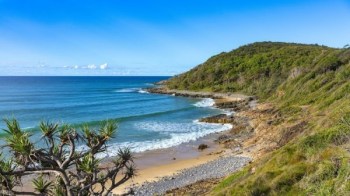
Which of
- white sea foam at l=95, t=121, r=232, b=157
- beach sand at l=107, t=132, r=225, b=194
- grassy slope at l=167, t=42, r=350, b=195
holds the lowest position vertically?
beach sand at l=107, t=132, r=225, b=194

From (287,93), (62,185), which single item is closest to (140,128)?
(287,93)

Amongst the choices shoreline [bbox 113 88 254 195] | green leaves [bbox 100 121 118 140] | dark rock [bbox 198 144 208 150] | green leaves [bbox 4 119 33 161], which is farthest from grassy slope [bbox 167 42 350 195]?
dark rock [bbox 198 144 208 150]

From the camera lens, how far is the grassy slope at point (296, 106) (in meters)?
11.8

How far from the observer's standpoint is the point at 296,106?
40.5m

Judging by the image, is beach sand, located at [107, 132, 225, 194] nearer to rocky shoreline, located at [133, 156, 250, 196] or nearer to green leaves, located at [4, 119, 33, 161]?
rocky shoreline, located at [133, 156, 250, 196]

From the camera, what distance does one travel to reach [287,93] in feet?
172

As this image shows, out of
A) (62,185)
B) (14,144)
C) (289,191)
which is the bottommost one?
(289,191)

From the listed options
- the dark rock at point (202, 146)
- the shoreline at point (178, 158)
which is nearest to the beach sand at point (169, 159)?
the shoreline at point (178, 158)

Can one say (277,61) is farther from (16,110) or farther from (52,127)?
(52,127)

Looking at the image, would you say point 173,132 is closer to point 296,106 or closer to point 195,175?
point 296,106

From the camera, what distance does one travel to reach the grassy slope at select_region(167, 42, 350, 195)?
11.8 m

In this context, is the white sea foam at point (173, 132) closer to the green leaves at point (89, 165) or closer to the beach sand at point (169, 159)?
the beach sand at point (169, 159)

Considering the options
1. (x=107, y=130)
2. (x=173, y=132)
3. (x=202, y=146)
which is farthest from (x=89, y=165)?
(x=173, y=132)

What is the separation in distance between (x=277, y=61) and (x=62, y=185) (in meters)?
95.6
